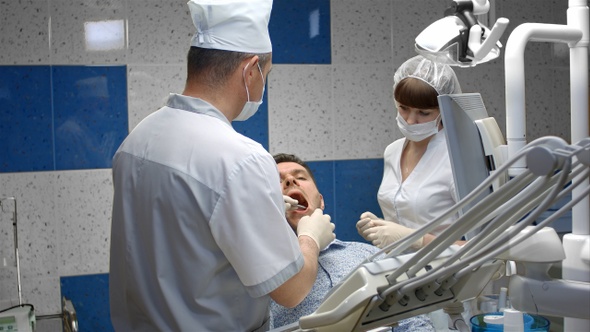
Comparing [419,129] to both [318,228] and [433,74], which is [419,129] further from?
[318,228]

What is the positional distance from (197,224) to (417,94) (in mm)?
1258

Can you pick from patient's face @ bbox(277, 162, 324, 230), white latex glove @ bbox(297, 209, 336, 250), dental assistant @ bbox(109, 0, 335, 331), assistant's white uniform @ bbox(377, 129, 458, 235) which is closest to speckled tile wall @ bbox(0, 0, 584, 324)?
assistant's white uniform @ bbox(377, 129, 458, 235)

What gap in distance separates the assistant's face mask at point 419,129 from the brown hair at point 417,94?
0.20ft

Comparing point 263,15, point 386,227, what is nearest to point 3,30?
point 263,15

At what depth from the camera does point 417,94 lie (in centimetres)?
250

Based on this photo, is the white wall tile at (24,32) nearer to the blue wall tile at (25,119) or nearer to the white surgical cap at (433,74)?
the blue wall tile at (25,119)

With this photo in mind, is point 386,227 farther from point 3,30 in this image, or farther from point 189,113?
point 3,30

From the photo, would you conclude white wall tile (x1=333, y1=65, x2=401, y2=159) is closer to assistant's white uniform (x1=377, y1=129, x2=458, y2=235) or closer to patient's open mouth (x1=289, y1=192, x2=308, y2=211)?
assistant's white uniform (x1=377, y1=129, x2=458, y2=235)

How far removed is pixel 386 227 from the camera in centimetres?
237

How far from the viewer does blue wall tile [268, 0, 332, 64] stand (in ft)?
9.67

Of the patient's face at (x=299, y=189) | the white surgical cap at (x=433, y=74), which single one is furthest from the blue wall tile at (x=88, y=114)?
the white surgical cap at (x=433, y=74)

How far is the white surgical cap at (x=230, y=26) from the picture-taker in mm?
1630

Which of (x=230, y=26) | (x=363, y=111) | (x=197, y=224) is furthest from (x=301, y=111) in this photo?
(x=197, y=224)

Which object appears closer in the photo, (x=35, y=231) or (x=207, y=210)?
(x=207, y=210)
